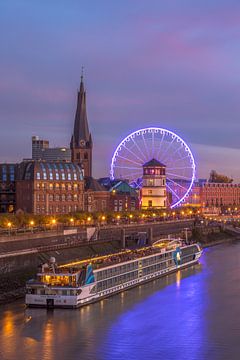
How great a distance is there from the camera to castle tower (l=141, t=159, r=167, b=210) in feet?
478

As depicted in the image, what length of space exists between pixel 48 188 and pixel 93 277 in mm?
84178

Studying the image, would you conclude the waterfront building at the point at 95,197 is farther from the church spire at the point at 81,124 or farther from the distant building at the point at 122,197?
the church spire at the point at 81,124

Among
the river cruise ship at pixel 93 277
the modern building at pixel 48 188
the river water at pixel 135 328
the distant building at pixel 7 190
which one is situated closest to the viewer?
the river water at pixel 135 328

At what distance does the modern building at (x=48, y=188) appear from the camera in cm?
13375

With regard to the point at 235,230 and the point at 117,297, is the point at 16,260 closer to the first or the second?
the point at 117,297

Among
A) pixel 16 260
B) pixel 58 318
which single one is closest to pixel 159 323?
pixel 58 318

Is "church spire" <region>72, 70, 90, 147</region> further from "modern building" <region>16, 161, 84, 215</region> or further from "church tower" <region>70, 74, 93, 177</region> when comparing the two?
"modern building" <region>16, 161, 84, 215</region>

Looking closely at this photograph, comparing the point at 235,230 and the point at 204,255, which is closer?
the point at 204,255

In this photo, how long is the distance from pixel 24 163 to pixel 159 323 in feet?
317

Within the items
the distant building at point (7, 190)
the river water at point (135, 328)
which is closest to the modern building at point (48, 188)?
the distant building at point (7, 190)

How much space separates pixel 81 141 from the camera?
171 m

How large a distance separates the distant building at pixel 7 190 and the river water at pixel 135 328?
273 ft

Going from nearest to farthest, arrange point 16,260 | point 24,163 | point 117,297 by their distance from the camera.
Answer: point 117,297 → point 16,260 → point 24,163

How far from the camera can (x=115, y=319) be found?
155 ft
